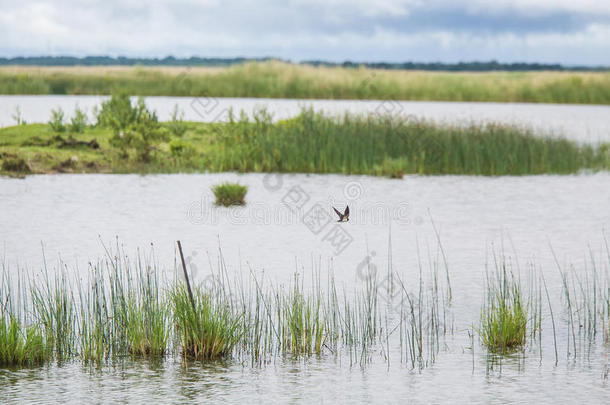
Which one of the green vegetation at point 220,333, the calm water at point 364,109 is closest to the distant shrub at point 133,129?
the calm water at point 364,109

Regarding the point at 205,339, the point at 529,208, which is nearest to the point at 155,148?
the point at 529,208

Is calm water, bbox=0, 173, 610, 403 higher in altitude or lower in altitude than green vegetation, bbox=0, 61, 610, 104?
lower

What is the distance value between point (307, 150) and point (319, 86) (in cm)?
2392

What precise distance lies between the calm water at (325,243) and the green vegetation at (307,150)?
66 centimetres

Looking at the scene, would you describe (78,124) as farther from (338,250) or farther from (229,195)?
(338,250)

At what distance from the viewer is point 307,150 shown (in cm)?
2117

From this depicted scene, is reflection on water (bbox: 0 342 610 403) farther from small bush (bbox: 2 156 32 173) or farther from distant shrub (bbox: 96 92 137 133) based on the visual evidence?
distant shrub (bbox: 96 92 137 133)

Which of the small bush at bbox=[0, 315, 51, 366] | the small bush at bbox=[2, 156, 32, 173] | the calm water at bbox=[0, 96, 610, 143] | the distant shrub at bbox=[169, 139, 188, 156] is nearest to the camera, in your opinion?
the small bush at bbox=[0, 315, 51, 366]

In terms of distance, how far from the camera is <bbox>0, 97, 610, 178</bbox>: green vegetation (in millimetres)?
21188

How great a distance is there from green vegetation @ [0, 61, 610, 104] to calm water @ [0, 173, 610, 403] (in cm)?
2344

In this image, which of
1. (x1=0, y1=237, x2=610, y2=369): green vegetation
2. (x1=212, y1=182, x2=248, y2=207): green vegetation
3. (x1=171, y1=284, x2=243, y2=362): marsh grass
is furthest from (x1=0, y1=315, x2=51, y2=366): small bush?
(x1=212, y1=182, x2=248, y2=207): green vegetation

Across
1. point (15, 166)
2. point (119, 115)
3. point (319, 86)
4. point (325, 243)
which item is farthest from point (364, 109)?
point (325, 243)

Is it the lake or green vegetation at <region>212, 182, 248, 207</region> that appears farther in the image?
green vegetation at <region>212, 182, 248, 207</region>

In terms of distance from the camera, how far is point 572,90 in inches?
1873
